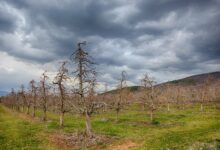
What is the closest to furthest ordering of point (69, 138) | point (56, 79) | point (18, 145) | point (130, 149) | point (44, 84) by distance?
point (130, 149) < point (18, 145) < point (69, 138) < point (56, 79) < point (44, 84)

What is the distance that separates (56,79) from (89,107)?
2007cm

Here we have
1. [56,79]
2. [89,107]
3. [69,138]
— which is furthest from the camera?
[56,79]

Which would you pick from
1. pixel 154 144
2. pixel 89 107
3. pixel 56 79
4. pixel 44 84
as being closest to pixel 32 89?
pixel 44 84

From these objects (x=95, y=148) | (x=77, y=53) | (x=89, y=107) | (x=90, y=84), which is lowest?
(x=95, y=148)

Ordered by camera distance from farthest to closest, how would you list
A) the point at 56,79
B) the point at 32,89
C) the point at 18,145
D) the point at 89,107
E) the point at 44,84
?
the point at 32,89, the point at 44,84, the point at 56,79, the point at 89,107, the point at 18,145

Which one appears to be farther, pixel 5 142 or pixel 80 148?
pixel 5 142

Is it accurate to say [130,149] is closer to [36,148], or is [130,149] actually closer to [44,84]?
[36,148]

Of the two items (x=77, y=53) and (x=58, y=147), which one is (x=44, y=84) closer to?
(x=77, y=53)

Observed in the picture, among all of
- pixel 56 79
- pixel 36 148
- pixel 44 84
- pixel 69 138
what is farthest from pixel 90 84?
pixel 44 84

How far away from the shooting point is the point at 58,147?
30875 millimetres

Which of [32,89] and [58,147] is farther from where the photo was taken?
[32,89]

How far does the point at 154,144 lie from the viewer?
1182 inches

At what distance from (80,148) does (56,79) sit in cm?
2904

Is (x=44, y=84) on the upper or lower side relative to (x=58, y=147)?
upper
